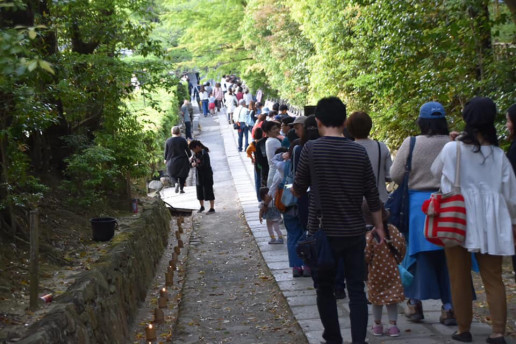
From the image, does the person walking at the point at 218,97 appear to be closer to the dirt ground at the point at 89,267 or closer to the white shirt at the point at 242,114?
the white shirt at the point at 242,114

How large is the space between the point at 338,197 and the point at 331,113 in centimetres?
63

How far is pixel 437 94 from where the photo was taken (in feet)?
33.7

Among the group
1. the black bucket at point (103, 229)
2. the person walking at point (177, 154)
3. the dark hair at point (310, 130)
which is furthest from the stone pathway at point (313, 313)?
the person walking at point (177, 154)

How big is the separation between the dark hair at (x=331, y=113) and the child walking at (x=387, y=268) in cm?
107

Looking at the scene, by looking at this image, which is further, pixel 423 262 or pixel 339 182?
pixel 423 262

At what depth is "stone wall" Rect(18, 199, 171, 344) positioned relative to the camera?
4.86 meters

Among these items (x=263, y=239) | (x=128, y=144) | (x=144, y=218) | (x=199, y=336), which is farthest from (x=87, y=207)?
(x=199, y=336)

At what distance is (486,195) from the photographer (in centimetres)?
536

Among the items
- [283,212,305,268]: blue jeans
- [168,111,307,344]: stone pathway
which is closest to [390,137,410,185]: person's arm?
[168,111,307,344]: stone pathway

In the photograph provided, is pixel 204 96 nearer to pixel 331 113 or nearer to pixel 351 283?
pixel 331 113

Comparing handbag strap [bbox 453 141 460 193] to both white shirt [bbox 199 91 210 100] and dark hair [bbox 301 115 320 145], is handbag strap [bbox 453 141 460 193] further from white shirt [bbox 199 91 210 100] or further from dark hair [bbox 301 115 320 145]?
white shirt [bbox 199 91 210 100]

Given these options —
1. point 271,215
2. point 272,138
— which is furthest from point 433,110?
point 272,138

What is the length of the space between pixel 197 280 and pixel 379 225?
4.49 meters

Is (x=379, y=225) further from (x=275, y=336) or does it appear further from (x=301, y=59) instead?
(x=301, y=59)
